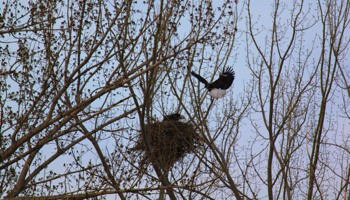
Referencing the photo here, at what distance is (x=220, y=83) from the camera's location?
786 cm

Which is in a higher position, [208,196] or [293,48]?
[293,48]

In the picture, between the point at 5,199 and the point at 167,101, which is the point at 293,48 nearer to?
the point at 167,101

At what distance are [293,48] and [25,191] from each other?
173 inches

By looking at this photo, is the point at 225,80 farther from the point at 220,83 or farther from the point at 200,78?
the point at 200,78

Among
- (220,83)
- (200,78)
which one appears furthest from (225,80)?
(200,78)

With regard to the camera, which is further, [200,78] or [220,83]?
[220,83]

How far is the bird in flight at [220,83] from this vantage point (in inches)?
299

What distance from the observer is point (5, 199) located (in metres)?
5.05

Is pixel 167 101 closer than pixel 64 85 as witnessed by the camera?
No

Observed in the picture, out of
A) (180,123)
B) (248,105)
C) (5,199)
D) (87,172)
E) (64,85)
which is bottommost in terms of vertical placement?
(5,199)

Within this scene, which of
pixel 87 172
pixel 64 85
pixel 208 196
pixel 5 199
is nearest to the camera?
pixel 5 199

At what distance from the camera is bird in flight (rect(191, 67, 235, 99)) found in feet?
24.9

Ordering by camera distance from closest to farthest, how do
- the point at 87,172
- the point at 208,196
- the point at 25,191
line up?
the point at 87,172 < the point at 25,191 < the point at 208,196

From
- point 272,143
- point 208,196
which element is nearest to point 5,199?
point 208,196
